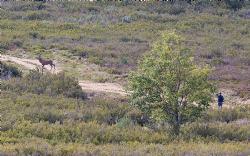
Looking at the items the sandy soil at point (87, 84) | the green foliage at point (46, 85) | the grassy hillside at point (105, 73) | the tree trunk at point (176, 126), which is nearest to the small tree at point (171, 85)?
the tree trunk at point (176, 126)

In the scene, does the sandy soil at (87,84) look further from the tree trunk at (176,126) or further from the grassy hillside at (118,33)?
the tree trunk at (176,126)

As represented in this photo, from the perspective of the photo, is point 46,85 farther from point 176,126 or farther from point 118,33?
point 118,33

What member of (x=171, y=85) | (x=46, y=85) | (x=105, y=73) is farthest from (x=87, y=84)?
(x=171, y=85)

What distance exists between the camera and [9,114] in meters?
20.1

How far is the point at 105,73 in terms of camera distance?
33781 millimetres

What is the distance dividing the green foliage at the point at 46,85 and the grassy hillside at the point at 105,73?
0.15 ft

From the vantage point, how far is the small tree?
794 inches

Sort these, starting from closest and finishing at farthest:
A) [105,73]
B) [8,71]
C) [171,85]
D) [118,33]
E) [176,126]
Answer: [176,126] → [171,85] → [8,71] → [105,73] → [118,33]

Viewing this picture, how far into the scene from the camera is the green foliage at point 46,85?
26.2 meters

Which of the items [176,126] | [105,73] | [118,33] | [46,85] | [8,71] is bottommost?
[118,33]

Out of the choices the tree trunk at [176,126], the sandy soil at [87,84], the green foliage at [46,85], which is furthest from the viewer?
the sandy soil at [87,84]

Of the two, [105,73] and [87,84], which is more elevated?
[87,84]

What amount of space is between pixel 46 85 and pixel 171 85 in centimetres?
848

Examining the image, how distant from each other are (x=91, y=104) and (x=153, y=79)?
200 inches
